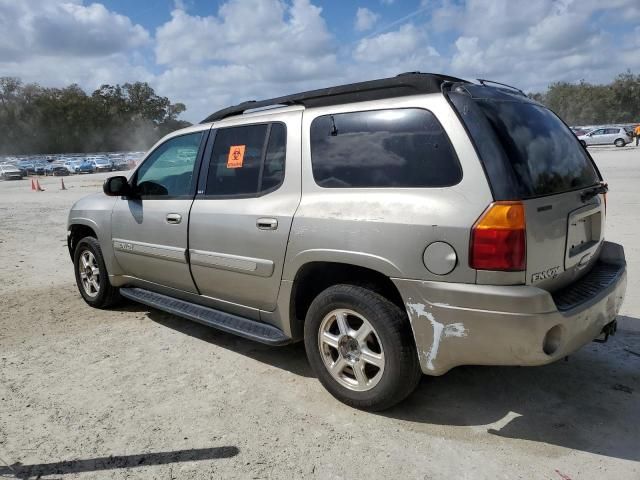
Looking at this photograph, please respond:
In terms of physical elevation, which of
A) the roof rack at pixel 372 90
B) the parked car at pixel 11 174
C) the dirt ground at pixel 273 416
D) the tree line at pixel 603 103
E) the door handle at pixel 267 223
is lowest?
the dirt ground at pixel 273 416

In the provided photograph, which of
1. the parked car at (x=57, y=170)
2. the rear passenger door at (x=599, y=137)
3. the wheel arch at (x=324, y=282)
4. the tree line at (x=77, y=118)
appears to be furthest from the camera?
the tree line at (x=77, y=118)

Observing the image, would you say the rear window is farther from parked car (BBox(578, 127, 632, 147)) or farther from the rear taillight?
parked car (BBox(578, 127, 632, 147))

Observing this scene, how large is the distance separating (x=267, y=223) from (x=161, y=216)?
52.1 inches

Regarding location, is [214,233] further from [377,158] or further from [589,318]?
[589,318]

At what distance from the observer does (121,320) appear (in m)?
5.17

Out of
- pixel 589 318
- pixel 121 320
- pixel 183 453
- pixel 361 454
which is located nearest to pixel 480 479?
pixel 361 454

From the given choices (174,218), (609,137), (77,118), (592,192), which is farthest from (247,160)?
(77,118)

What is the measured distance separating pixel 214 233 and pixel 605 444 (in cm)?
278

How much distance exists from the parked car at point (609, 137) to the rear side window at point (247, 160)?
1515 inches

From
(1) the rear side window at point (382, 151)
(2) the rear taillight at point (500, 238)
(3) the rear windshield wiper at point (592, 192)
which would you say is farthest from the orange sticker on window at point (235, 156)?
(3) the rear windshield wiper at point (592, 192)

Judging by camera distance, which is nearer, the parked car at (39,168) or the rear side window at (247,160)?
the rear side window at (247,160)

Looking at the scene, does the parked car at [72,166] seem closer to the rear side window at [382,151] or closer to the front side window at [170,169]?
the front side window at [170,169]

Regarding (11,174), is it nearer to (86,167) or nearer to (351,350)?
(86,167)

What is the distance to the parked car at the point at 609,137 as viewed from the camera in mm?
37162
